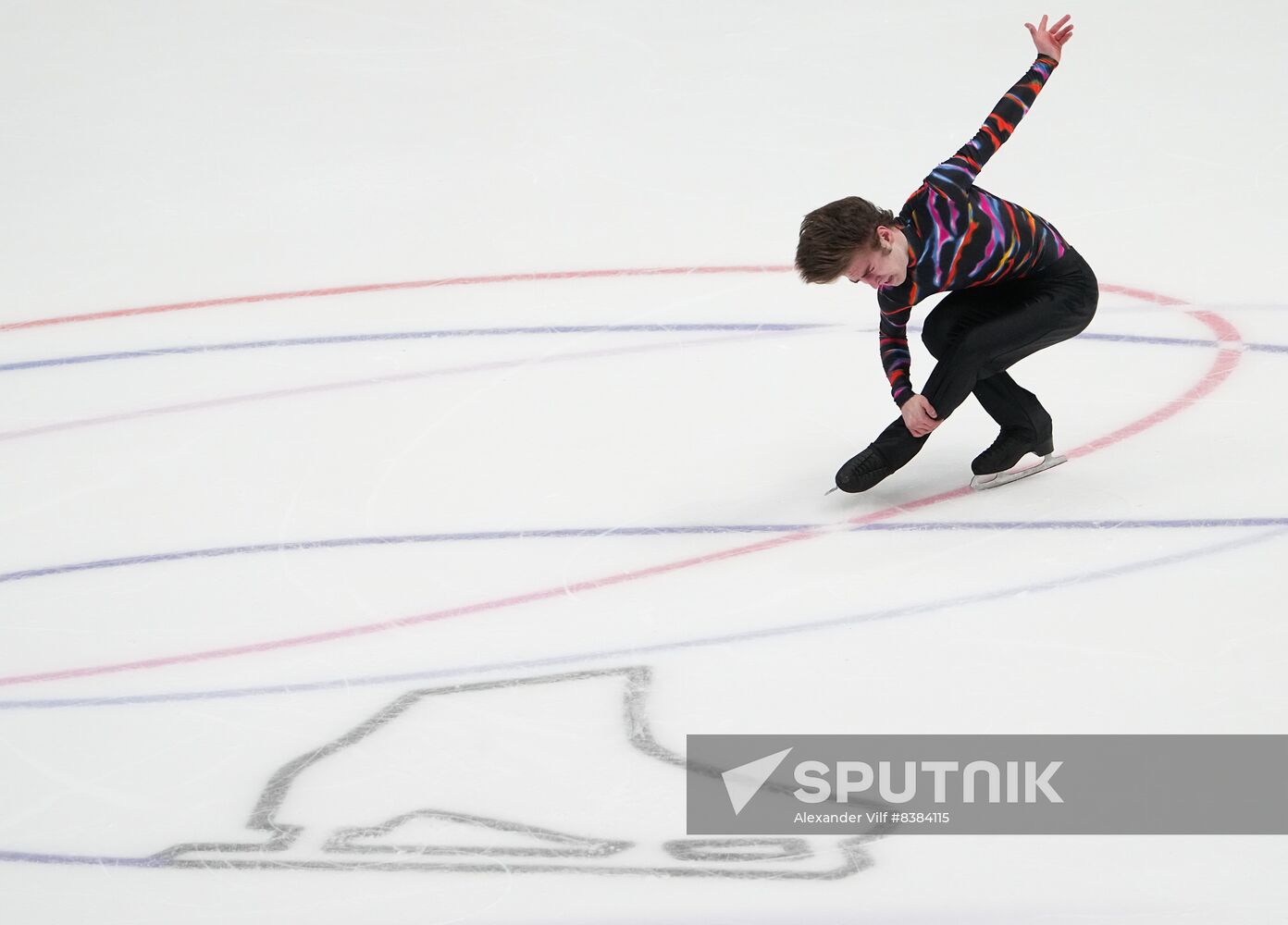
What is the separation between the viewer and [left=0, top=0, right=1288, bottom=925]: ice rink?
7.95 feet

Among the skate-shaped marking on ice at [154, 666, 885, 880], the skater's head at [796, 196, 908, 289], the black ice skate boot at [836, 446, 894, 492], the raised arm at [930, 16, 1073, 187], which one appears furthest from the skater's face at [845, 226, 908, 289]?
the skate-shaped marking on ice at [154, 666, 885, 880]

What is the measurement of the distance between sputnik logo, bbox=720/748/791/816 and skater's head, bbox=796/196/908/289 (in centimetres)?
95

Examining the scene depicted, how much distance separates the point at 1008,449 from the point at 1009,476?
92 millimetres

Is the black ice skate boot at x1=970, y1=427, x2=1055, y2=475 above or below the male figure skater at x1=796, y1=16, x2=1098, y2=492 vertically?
below

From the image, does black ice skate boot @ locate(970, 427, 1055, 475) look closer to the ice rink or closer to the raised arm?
the ice rink

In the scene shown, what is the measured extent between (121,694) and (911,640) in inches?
59.0

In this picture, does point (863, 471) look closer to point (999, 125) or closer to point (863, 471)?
point (863, 471)

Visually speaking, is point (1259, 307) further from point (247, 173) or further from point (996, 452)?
point (247, 173)

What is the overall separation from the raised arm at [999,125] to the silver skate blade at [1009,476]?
692 millimetres

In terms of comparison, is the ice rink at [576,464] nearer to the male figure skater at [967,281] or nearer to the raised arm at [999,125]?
the male figure skater at [967,281]

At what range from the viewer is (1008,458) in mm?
3332

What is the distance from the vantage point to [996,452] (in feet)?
10.9

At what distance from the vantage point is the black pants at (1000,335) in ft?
10.5

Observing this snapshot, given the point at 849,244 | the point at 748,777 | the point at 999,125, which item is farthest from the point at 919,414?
the point at 748,777
